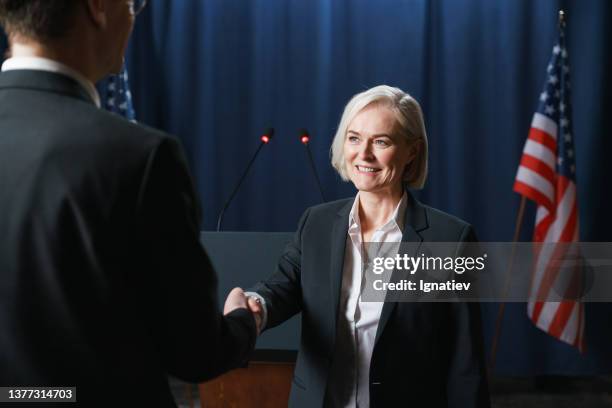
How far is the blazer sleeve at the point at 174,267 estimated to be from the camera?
908mm

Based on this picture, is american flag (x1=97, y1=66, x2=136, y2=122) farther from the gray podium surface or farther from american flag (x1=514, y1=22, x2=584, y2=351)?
american flag (x1=514, y1=22, x2=584, y2=351)

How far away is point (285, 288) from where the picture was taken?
1.94m

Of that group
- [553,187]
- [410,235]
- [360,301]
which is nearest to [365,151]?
[410,235]

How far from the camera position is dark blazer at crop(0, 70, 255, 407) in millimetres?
874

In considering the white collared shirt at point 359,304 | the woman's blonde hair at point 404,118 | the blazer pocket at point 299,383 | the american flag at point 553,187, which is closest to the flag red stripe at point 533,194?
the american flag at point 553,187

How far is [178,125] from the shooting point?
464 centimetres

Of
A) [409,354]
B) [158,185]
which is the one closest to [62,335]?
[158,185]

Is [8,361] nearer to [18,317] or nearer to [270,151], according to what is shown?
[18,317]

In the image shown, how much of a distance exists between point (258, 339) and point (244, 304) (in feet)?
2.37

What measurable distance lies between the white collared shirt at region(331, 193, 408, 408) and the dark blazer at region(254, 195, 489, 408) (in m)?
0.03

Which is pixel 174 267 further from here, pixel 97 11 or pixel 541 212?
pixel 541 212

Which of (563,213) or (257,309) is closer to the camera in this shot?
(257,309)

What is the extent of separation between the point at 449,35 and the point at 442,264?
9.80 ft

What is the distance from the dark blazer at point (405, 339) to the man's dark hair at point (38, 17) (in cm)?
110
